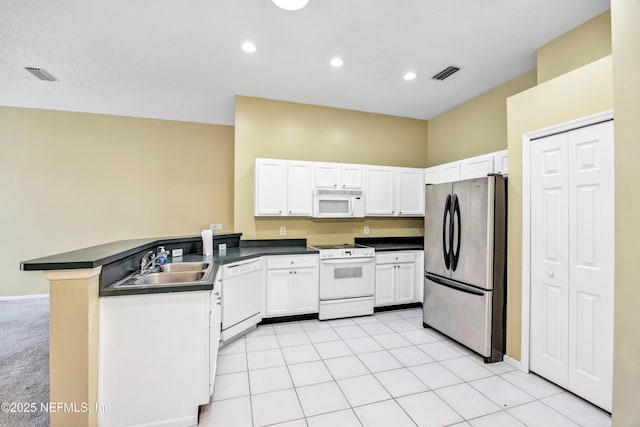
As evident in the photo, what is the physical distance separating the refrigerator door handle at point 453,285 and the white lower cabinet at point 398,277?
23.9 inches

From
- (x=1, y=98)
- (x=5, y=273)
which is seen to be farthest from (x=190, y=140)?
(x=5, y=273)

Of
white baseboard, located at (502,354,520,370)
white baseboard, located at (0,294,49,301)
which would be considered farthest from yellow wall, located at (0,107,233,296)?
white baseboard, located at (502,354,520,370)

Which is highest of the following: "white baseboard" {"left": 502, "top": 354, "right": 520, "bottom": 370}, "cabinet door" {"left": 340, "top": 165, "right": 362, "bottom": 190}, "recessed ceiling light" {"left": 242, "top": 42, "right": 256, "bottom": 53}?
"recessed ceiling light" {"left": 242, "top": 42, "right": 256, "bottom": 53}

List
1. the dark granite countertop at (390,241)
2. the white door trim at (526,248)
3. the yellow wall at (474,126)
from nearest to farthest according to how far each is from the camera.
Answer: the white door trim at (526,248) → the yellow wall at (474,126) → the dark granite countertop at (390,241)

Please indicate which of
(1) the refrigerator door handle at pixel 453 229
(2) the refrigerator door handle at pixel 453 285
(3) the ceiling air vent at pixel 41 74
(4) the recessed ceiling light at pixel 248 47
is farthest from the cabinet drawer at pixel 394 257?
→ (3) the ceiling air vent at pixel 41 74

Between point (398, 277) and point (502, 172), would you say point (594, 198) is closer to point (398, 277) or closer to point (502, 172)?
point (502, 172)

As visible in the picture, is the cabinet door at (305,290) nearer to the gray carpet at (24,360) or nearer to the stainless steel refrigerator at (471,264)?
the stainless steel refrigerator at (471,264)

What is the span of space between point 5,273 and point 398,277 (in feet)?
19.9

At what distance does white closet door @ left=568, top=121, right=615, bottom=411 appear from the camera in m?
1.96

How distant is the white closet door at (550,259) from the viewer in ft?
7.33

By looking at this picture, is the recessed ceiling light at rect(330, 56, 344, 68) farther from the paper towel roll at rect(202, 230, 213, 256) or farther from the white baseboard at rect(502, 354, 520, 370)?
the white baseboard at rect(502, 354, 520, 370)

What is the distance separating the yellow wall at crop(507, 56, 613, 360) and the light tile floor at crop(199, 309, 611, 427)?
55cm

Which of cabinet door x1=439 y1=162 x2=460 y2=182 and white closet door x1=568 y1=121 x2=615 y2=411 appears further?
cabinet door x1=439 y1=162 x2=460 y2=182

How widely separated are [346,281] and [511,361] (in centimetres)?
191
